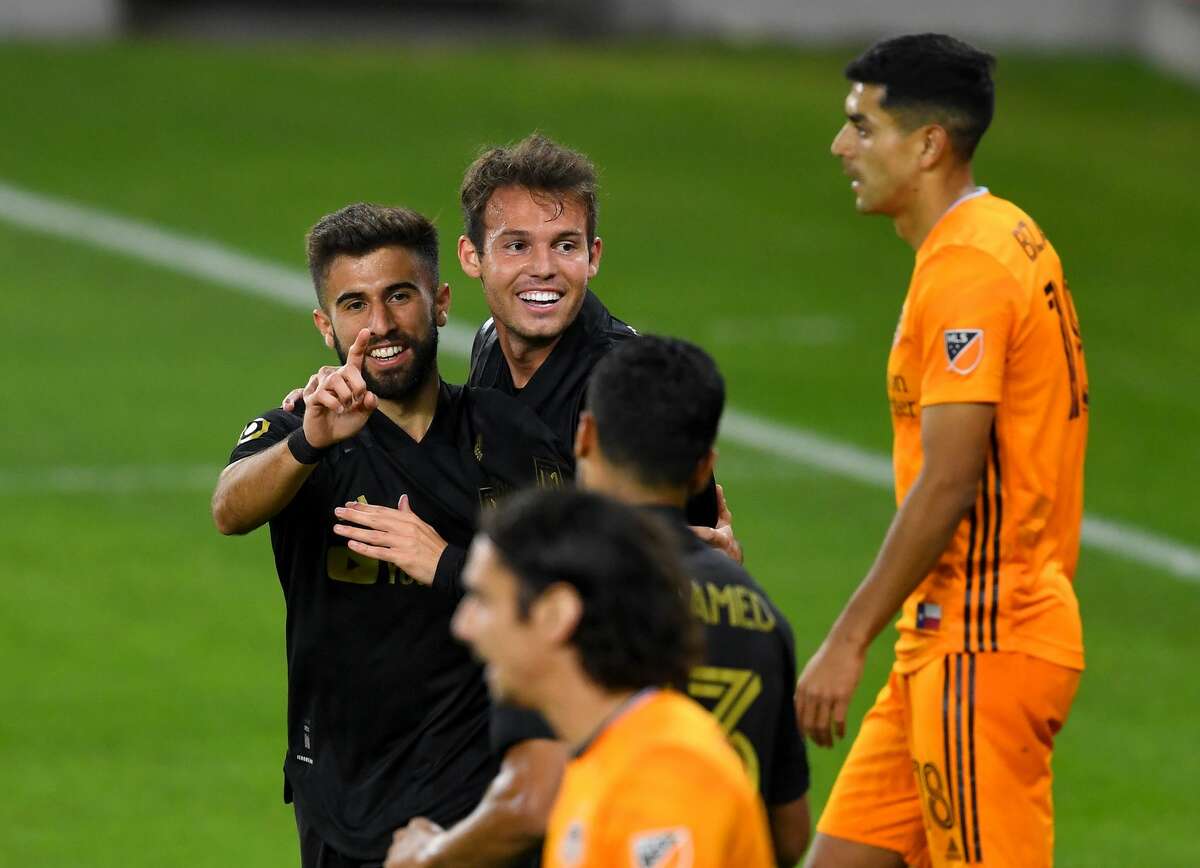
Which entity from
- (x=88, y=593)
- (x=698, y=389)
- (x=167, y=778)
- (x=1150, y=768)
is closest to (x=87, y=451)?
(x=88, y=593)

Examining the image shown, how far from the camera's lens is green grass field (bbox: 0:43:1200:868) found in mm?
10578

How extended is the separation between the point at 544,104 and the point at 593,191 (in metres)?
20.3

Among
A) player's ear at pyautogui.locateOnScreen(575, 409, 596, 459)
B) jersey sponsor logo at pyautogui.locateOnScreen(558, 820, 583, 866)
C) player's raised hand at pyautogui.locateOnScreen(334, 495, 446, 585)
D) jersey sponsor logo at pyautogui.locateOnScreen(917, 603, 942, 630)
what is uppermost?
player's ear at pyautogui.locateOnScreen(575, 409, 596, 459)

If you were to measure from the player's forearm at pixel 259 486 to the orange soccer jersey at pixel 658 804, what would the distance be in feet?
5.67

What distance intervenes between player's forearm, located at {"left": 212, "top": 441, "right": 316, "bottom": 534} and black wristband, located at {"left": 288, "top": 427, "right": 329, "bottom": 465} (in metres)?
0.01

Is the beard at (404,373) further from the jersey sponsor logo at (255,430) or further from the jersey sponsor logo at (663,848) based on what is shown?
the jersey sponsor logo at (663,848)

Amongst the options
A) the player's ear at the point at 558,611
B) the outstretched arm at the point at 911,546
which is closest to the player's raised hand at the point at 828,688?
the outstretched arm at the point at 911,546

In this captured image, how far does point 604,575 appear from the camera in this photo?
3.96 metres

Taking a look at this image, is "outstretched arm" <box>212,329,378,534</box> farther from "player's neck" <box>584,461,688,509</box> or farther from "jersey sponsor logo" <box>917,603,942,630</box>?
"jersey sponsor logo" <box>917,603,942,630</box>

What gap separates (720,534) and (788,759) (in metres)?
0.84

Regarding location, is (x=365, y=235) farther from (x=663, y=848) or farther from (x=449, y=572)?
(x=663, y=848)

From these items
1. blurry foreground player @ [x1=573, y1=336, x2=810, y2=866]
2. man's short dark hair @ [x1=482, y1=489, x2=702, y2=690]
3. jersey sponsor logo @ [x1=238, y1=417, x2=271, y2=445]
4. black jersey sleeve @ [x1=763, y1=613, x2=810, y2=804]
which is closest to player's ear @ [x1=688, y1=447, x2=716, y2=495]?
blurry foreground player @ [x1=573, y1=336, x2=810, y2=866]

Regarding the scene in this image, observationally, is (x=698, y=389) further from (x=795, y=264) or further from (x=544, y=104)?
(x=544, y=104)

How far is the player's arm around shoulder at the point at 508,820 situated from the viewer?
4586 millimetres
